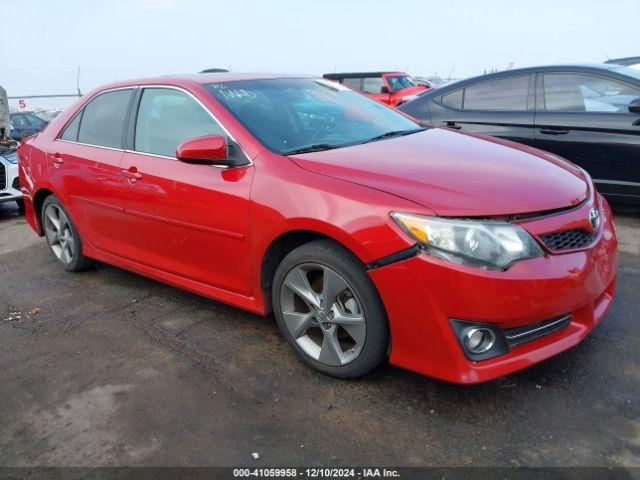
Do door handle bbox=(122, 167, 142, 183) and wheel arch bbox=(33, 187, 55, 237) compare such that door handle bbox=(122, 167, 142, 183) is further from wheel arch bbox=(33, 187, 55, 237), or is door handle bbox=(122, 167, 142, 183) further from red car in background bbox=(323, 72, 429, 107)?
red car in background bbox=(323, 72, 429, 107)

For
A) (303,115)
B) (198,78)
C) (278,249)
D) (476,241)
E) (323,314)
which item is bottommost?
(323,314)

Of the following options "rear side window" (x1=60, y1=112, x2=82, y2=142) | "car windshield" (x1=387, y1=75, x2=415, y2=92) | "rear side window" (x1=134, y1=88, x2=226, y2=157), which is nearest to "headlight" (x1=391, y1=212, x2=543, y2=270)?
"rear side window" (x1=134, y1=88, x2=226, y2=157)

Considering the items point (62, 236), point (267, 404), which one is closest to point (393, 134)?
point (267, 404)

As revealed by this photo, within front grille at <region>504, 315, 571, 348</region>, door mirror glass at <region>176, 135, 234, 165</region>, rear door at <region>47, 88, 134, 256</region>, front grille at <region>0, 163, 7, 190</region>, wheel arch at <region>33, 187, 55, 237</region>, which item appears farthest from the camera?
front grille at <region>0, 163, 7, 190</region>

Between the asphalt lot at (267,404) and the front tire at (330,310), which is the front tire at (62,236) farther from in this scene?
the front tire at (330,310)

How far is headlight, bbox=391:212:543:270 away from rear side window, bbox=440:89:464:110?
12.3ft

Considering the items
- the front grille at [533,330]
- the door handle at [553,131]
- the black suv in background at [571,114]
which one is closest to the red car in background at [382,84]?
the black suv in background at [571,114]

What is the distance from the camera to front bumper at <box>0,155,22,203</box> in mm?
6926

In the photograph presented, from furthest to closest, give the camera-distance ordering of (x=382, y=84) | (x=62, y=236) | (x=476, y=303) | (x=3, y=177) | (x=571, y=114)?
(x=382, y=84), (x=3, y=177), (x=571, y=114), (x=62, y=236), (x=476, y=303)

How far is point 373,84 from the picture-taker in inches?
579

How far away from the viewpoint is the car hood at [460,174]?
229 centimetres

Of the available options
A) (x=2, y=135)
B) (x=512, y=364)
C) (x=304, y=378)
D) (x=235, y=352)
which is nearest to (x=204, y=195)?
(x=235, y=352)

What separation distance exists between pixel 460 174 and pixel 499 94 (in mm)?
3331

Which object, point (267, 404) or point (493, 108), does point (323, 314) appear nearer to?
point (267, 404)
